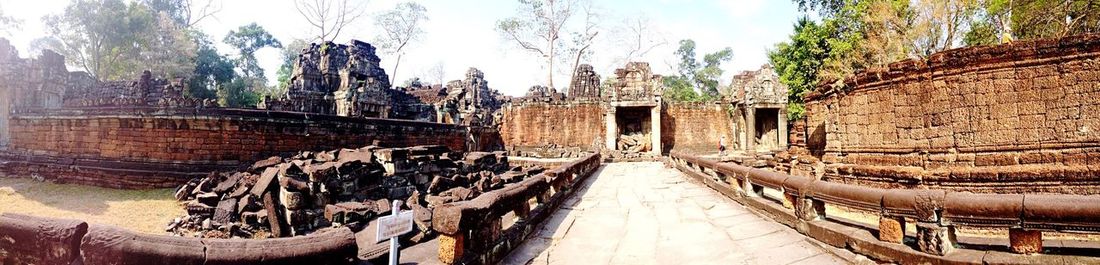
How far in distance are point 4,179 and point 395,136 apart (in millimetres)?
10334

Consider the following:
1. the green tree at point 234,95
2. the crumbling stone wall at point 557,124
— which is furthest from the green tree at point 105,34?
the crumbling stone wall at point 557,124

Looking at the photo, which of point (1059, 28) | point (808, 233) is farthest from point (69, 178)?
point (1059, 28)

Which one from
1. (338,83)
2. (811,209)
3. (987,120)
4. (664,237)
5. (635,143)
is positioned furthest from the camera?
(338,83)

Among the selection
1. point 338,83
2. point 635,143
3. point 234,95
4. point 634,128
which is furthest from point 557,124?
point 234,95

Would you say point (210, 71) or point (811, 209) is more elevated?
point (210, 71)

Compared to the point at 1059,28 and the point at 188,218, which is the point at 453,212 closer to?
the point at 188,218

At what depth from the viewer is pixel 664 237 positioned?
14.7 feet

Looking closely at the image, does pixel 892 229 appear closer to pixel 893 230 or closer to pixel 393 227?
pixel 893 230

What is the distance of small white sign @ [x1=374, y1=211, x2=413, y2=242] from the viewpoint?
2.64m

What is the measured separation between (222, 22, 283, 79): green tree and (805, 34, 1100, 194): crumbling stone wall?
4999 centimetres

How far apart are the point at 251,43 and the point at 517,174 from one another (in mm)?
44801

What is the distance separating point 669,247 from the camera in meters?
4.11

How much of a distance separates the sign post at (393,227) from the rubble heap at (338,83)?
67.8 ft

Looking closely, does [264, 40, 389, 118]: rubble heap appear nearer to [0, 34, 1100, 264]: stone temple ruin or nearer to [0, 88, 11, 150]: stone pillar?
[0, 34, 1100, 264]: stone temple ruin
